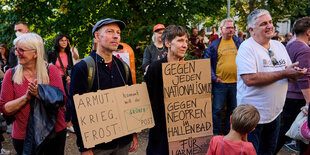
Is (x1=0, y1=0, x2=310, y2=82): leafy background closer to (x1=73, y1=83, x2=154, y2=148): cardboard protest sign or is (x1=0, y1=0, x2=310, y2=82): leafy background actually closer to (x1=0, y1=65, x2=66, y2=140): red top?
(x1=73, y1=83, x2=154, y2=148): cardboard protest sign

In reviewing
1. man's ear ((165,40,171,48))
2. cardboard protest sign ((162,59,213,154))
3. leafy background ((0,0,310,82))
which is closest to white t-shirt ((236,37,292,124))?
cardboard protest sign ((162,59,213,154))

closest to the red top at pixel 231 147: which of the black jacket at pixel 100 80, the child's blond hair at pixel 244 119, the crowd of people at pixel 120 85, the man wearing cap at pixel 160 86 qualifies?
the crowd of people at pixel 120 85

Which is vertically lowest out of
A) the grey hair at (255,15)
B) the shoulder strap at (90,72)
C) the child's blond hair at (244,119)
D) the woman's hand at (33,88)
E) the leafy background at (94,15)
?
the child's blond hair at (244,119)

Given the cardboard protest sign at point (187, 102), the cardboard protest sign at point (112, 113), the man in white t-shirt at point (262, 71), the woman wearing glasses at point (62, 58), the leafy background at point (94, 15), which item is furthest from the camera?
the leafy background at point (94, 15)

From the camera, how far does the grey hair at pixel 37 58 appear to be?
2377 millimetres

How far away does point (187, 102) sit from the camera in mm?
2564

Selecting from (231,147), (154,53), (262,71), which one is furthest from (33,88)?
(154,53)

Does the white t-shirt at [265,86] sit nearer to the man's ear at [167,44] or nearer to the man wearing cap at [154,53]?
the man's ear at [167,44]

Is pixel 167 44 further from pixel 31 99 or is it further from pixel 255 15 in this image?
pixel 31 99

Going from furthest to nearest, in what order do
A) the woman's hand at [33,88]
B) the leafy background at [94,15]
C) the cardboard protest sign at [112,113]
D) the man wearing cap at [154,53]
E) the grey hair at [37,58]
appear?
the leafy background at [94,15] → the man wearing cap at [154,53] → the grey hair at [37,58] → the woman's hand at [33,88] → the cardboard protest sign at [112,113]

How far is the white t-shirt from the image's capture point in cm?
278

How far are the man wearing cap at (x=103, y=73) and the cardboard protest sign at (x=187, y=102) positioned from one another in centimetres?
47

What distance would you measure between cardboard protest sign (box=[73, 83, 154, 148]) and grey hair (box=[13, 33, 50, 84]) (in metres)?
0.58

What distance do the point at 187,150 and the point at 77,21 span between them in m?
5.57
